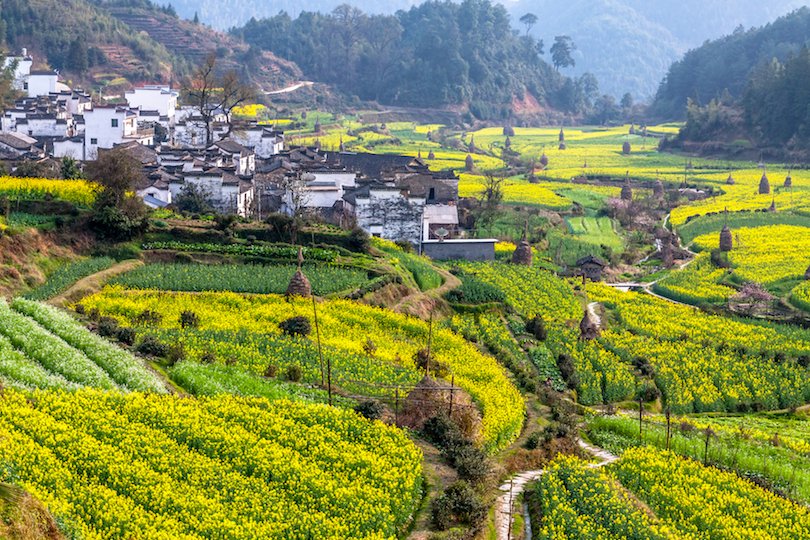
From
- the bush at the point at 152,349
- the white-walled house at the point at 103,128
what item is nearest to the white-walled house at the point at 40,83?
the white-walled house at the point at 103,128

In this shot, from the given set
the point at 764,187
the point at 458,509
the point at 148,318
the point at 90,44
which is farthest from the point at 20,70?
the point at 458,509

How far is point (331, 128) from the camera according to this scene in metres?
124

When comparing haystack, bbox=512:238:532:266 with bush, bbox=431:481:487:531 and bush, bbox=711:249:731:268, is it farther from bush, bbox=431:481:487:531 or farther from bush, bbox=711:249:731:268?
bush, bbox=431:481:487:531

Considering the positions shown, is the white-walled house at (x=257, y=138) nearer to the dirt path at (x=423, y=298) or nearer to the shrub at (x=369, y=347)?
the dirt path at (x=423, y=298)

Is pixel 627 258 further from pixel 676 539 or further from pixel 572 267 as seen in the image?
pixel 676 539

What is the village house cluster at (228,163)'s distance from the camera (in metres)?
60.2

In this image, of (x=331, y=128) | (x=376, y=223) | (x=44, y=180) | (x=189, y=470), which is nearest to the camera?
(x=189, y=470)

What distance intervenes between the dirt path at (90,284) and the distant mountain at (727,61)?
12381 cm

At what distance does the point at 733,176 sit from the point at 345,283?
72.0 m

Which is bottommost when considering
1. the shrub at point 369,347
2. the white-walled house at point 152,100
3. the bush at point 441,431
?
the bush at point 441,431

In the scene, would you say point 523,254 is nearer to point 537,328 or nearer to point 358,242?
point 358,242

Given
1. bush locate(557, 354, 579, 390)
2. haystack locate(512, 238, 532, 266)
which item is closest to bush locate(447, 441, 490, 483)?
bush locate(557, 354, 579, 390)

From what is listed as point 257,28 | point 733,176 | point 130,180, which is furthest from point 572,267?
point 257,28

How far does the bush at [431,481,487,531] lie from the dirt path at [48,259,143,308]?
63.1ft
